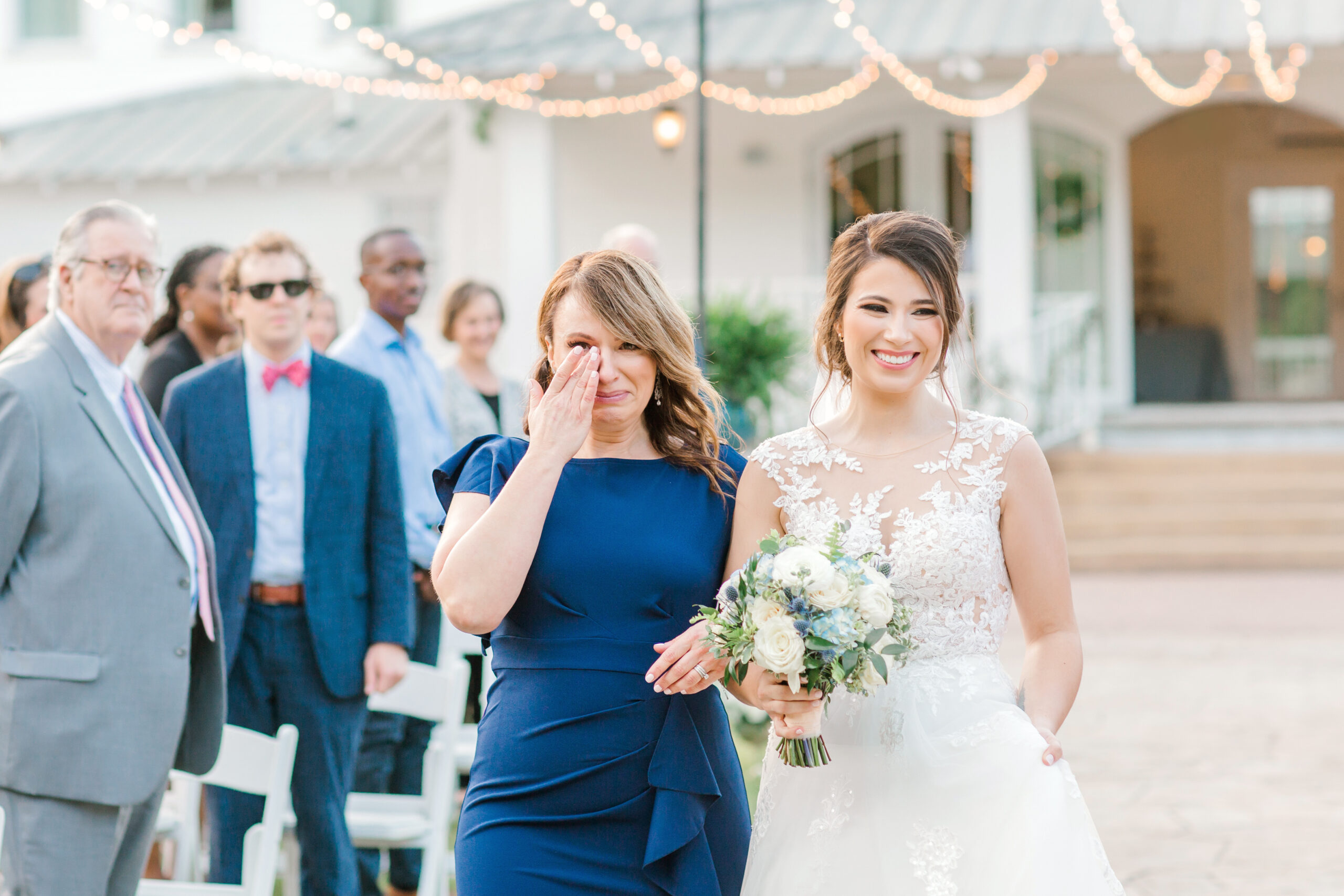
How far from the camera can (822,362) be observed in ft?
9.90

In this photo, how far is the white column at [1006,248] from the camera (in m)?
13.3

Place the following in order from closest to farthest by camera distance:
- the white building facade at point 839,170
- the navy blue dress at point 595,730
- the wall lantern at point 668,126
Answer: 1. the navy blue dress at point 595,730
2. the wall lantern at point 668,126
3. the white building facade at point 839,170

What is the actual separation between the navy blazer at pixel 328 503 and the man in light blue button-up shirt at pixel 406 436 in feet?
3.01

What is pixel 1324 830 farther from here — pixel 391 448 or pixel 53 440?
pixel 53 440

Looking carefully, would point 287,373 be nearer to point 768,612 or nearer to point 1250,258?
point 768,612

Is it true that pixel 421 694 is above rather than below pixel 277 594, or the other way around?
below

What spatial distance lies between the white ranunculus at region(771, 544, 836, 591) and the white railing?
11.1 metres

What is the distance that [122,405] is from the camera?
11.2 ft

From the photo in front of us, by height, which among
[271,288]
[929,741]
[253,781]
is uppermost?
[271,288]

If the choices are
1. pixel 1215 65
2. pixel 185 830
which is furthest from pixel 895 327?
pixel 1215 65

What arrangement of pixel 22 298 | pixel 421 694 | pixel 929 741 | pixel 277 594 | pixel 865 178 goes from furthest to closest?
pixel 865 178, pixel 22 298, pixel 421 694, pixel 277 594, pixel 929 741

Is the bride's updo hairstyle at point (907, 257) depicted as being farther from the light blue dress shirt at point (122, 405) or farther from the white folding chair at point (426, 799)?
the white folding chair at point (426, 799)

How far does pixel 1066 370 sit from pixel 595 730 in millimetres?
12150

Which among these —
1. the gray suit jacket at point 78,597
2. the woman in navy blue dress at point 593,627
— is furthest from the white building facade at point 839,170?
the woman in navy blue dress at point 593,627
